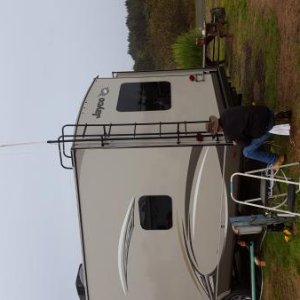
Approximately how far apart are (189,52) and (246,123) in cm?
964

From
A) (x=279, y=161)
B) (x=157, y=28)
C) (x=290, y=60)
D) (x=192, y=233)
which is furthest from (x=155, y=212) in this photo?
(x=157, y=28)

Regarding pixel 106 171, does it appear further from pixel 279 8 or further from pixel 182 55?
pixel 182 55

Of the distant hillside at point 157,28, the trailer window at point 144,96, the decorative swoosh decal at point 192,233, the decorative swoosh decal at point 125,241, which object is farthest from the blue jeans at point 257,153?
the distant hillside at point 157,28

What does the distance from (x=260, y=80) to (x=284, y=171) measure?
3.00 metres

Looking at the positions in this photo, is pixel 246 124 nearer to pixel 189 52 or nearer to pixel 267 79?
pixel 267 79

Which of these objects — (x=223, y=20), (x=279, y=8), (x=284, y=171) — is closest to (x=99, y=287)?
(x=284, y=171)

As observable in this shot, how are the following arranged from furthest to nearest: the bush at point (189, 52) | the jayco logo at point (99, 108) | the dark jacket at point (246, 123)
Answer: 1. the bush at point (189, 52)
2. the jayco logo at point (99, 108)
3. the dark jacket at point (246, 123)

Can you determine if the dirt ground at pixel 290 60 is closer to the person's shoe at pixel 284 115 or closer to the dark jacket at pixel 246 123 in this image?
the person's shoe at pixel 284 115

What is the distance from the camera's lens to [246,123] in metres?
7.17

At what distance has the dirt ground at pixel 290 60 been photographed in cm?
742

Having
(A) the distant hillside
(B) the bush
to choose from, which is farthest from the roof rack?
(A) the distant hillside

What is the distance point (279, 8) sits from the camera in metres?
8.55

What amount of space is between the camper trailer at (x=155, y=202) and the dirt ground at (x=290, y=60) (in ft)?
3.73

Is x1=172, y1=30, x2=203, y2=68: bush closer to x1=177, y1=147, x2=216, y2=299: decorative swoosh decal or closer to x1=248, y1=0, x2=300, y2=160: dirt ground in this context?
x1=248, y1=0, x2=300, y2=160: dirt ground
